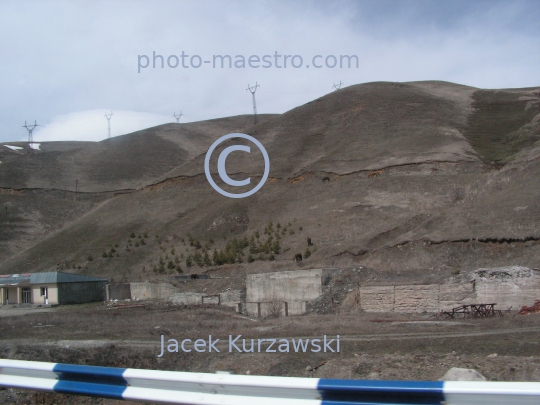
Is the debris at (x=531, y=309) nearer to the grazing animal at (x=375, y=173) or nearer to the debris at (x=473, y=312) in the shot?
the debris at (x=473, y=312)

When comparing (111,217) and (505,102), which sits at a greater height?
(505,102)

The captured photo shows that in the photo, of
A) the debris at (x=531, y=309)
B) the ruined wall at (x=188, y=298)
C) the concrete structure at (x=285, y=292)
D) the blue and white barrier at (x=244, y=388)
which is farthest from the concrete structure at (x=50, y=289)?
the blue and white barrier at (x=244, y=388)

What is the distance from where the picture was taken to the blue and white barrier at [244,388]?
3.39m

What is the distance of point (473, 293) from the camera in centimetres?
2033

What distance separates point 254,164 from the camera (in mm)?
59688

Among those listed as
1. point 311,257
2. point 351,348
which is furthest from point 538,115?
point 351,348

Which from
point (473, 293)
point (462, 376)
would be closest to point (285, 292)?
point (473, 293)

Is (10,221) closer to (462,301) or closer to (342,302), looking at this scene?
(342,302)

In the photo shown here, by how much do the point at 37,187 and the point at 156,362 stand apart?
7202 cm

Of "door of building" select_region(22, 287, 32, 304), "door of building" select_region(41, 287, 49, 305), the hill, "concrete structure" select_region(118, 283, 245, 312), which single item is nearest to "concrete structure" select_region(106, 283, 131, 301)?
"concrete structure" select_region(118, 283, 245, 312)

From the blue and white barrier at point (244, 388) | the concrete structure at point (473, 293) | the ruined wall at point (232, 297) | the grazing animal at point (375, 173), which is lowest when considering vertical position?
the ruined wall at point (232, 297)

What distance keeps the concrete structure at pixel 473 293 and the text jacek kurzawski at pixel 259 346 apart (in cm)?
872

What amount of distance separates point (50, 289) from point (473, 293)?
25.6m

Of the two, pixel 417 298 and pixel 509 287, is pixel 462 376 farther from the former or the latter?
pixel 509 287
